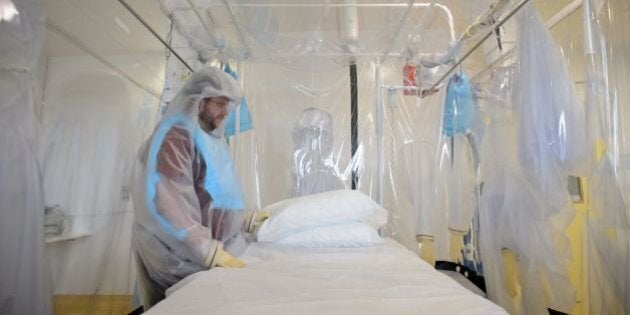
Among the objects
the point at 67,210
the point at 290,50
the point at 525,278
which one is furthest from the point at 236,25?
the point at 525,278

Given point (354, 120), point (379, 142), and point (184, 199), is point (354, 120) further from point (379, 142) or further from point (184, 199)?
point (184, 199)

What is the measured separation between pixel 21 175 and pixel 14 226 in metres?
0.12

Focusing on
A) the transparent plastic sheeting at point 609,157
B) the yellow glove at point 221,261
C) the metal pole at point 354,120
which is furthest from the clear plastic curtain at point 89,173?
the transparent plastic sheeting at point 609,157

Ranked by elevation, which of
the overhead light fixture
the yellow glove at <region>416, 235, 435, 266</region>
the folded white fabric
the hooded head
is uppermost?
the overhead light fixture

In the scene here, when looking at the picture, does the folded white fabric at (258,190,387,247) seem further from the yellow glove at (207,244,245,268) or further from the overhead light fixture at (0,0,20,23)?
the overhead light fixture at (0,0,20,23)

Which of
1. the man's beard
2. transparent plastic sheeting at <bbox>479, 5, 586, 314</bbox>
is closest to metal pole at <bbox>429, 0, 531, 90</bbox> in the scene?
transparent plastic sheeting at <bbox>479, 5, 586, 314</bbox>

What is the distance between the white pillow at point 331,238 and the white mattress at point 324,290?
232mm

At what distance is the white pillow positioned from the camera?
124 centimetres

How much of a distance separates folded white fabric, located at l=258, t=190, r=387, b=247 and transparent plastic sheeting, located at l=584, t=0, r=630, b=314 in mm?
717

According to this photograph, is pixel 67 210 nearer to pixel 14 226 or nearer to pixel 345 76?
pixel 14 226

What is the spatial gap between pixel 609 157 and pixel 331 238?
901 mm

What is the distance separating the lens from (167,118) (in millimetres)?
1028

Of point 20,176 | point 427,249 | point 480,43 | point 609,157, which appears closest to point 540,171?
point 609,157

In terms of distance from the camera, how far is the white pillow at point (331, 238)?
48.9 inches
